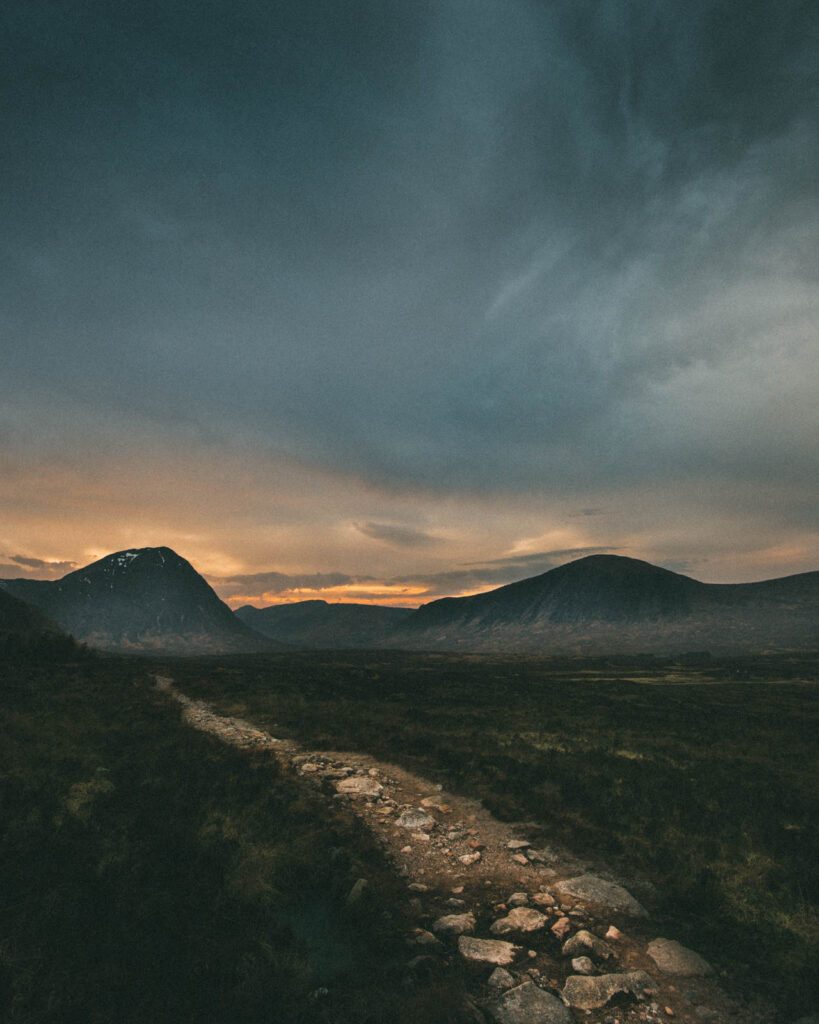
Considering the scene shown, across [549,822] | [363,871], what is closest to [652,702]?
[549,822]

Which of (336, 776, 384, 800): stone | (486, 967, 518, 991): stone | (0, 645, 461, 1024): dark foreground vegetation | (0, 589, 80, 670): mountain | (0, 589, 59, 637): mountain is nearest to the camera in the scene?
(0, 645, 461, 1024): dark foreground vegetation

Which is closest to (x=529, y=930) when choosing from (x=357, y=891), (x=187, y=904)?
(x=357, y=891)

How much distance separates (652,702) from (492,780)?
3095 centimetres

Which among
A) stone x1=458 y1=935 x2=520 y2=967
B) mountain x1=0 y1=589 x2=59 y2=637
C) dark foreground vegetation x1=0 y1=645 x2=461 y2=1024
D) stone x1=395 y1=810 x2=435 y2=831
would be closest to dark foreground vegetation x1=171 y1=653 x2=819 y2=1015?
stone x1=395 y1=810 x2=435 y2=831

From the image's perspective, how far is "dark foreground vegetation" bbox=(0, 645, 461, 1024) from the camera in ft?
17.1

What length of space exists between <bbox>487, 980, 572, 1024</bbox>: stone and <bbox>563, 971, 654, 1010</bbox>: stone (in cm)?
24

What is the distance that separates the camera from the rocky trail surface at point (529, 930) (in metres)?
5.67

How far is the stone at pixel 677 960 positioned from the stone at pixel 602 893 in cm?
97

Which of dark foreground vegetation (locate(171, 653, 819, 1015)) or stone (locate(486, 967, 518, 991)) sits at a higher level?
stone (locate(486, 967, 518, 991))

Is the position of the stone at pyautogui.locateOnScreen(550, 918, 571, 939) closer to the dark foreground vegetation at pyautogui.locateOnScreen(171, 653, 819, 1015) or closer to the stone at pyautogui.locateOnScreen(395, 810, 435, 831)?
the dark foreground vegetation at pyautogui.locateOnScreen(171, 653, 819, 1015)

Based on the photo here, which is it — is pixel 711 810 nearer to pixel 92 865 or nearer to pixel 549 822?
pixel 549 822

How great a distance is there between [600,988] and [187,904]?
5.87m

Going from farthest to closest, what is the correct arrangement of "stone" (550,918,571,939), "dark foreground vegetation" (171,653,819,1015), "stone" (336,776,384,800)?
"stone" (336,776,384,800) → "dark foreground vegetation" (171,653,819,1015) → "stone" (550,918,571,939)

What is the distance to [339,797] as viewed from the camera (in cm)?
1302
